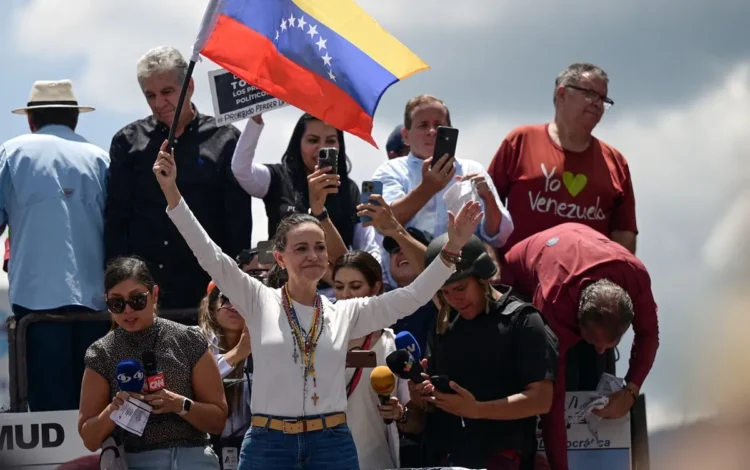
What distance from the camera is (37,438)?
22.0 feet

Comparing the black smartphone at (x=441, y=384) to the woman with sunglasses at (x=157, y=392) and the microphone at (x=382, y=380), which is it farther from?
the woman with sunglasses at (x=157, y=392)

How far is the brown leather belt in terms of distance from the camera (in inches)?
202

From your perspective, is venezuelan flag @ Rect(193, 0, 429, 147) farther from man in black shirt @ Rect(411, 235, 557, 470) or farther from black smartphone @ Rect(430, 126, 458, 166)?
man in black shirt @ Rect(411, 235, 557, 470)

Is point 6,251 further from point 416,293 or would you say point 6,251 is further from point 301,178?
point 416,293

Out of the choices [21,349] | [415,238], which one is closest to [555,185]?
[415,238]

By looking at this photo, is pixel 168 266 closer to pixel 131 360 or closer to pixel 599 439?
pixel 131 360

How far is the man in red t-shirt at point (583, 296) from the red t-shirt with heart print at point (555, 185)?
356 millimetres

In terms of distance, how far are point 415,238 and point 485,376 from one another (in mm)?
1207

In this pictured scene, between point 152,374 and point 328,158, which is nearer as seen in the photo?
point 152,374

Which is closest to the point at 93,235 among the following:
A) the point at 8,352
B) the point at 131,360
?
the point at 8,352

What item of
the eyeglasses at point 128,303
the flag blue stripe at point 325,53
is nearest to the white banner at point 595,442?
the flag blue stripe at point 325,53

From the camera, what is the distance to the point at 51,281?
7184mm

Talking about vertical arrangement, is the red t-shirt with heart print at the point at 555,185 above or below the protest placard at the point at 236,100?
below

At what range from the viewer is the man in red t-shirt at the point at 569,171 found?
770 cm
